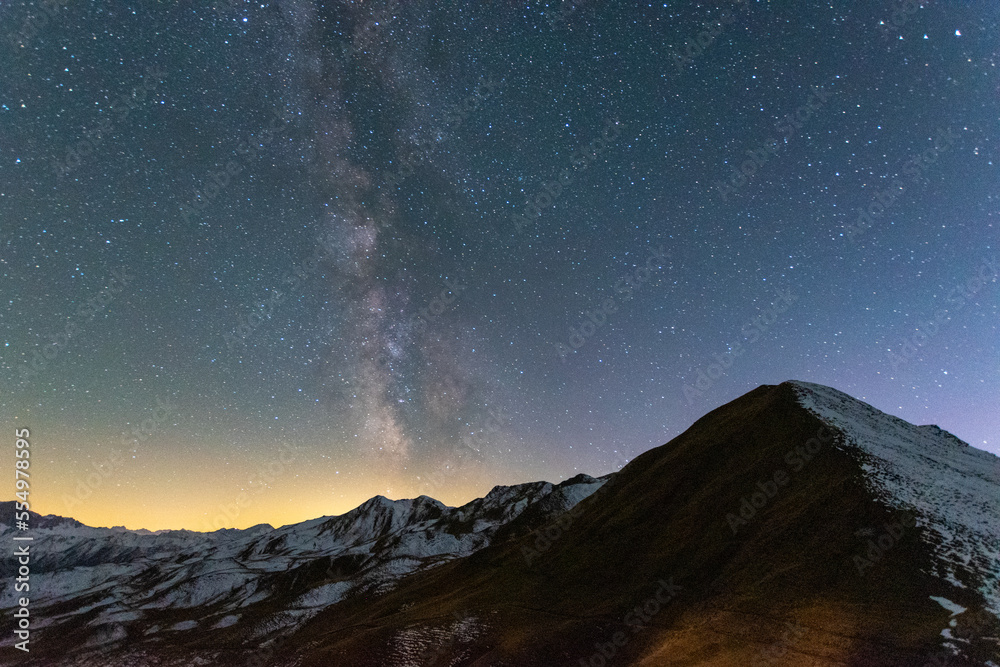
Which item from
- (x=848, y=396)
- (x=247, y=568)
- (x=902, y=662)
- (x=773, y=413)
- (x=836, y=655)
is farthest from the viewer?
(x=247, y=568)

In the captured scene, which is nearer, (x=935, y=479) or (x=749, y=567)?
(x=749, y=567)

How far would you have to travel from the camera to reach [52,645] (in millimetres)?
104625

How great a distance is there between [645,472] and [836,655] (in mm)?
38685

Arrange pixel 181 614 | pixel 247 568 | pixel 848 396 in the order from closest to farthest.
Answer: pixel 848 396 → pixel 181 614 → pixel 247 568

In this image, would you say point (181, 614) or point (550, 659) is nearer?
point (550, 659)

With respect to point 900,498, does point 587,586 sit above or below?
below

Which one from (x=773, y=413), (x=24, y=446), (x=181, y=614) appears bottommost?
(x=181, y=614)

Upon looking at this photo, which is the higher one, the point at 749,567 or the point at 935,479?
the point at 935,479

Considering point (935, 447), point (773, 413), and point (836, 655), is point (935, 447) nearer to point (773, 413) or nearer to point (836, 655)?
point (773, 413)

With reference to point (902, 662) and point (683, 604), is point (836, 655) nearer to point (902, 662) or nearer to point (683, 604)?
point (902, 662)

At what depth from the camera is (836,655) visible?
2067cm

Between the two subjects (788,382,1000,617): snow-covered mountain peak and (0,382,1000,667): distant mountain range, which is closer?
(0,382,1000,667): distant mountain range

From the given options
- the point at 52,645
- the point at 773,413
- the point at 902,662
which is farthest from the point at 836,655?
the point at 52,645

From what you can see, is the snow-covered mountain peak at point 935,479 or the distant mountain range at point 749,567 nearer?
the distant mountain range at point 749,567
